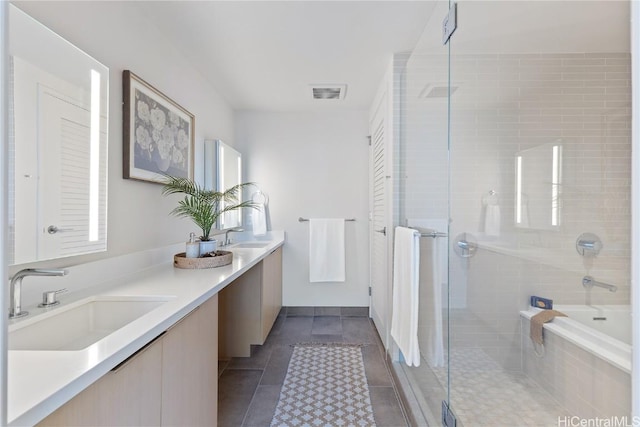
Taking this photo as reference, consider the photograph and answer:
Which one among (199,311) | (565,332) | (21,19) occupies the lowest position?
(565,332)

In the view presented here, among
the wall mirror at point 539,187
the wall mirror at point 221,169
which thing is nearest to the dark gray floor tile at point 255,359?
the wall mirror at point 221,169

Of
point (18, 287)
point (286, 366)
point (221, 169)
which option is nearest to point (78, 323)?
point (18, 287)

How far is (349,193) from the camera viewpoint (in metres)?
3.19

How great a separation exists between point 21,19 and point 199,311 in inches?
44.4

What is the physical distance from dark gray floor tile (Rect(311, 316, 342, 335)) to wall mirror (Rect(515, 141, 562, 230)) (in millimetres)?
1815

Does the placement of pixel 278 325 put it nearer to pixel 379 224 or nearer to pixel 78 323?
pixel 379 224

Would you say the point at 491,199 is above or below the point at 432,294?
above

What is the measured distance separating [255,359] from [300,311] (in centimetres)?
100

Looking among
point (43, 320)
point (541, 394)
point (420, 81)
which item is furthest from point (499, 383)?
point (43, 320)

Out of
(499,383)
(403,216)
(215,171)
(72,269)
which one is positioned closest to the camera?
(72,269)

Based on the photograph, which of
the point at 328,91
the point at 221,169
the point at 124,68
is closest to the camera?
the point at 124,68

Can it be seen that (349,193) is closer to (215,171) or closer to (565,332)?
(215,171)

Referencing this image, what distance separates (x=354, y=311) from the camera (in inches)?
124

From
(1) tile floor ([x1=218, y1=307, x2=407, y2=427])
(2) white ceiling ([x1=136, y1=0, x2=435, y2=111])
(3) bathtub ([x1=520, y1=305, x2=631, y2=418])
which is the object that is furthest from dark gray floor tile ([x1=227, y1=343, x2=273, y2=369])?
(2) white ceiling ([x1=136, y1=0, x2=435, y2=111])
